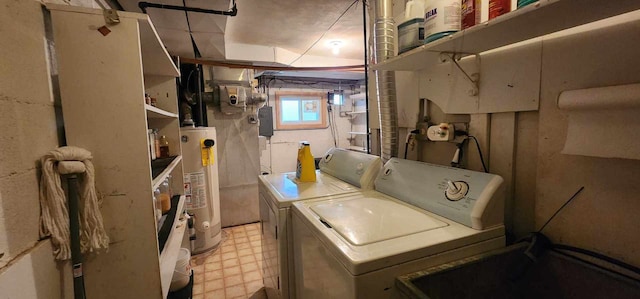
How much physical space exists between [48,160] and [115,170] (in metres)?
0.21

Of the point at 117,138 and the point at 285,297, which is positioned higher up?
the point at 117,138

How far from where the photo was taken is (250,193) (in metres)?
3.52

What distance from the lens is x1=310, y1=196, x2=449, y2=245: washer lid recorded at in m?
0.97

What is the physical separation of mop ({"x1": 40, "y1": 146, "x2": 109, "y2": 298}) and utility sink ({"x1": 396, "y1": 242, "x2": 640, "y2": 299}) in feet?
3.55

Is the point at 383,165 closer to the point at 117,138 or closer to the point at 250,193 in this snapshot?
the point at 117,138

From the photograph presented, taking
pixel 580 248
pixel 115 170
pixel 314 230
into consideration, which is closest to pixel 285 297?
pixel 314 230

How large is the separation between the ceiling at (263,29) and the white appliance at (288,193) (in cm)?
133

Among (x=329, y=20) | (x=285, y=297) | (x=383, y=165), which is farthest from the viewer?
(x=329, y=20)

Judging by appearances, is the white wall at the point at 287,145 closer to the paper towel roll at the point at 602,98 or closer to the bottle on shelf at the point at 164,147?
the bottle on shelf at the point at 164,147

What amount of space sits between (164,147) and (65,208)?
1172 millimetres

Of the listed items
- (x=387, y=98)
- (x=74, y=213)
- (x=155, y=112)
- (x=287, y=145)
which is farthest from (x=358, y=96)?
(x=74, y=213)

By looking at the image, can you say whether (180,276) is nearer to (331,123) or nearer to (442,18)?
(442,18)

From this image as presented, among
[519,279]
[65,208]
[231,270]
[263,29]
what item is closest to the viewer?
[65,208]

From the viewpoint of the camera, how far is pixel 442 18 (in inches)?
41.1
